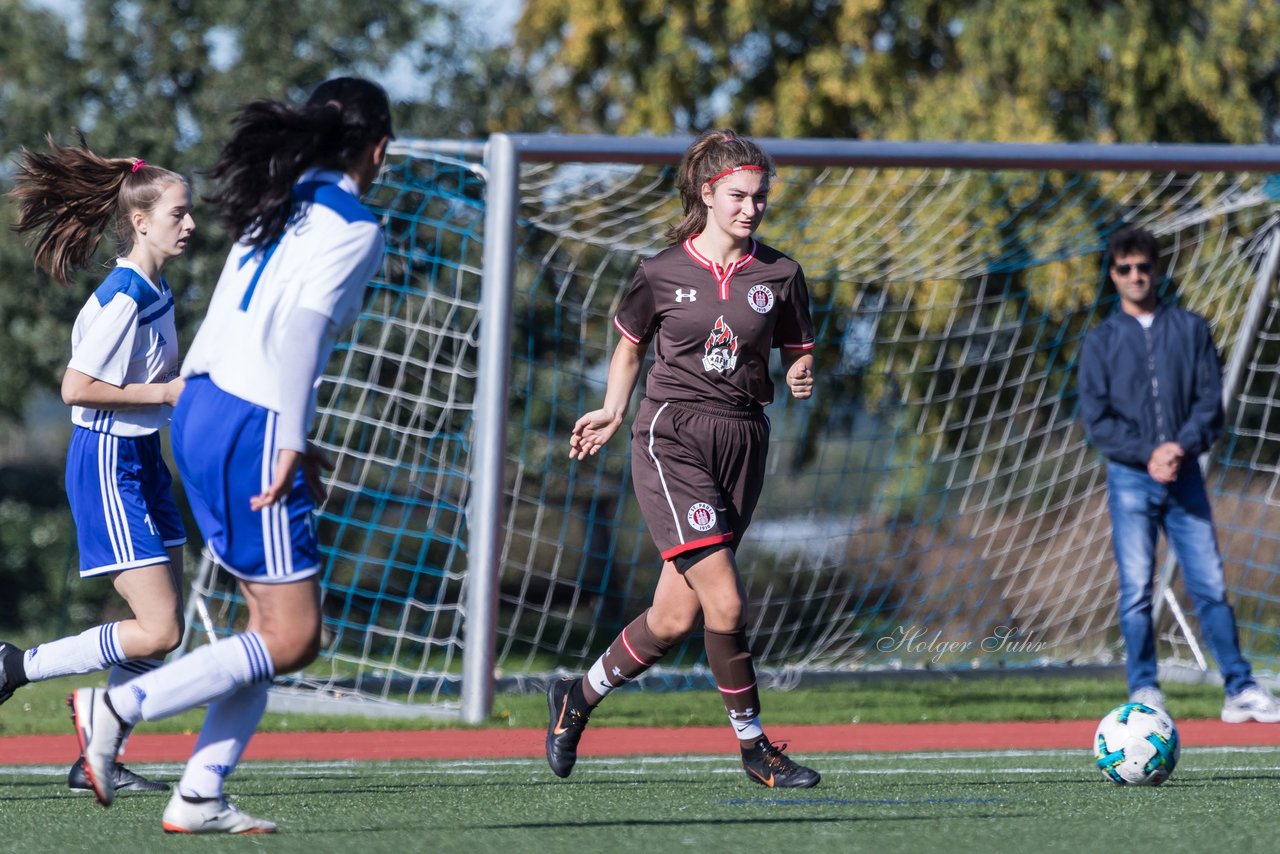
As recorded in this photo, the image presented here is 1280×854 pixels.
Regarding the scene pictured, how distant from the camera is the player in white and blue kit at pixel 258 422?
377 centimetres

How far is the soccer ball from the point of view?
5.25 m

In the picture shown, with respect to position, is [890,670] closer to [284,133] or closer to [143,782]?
[143,782]

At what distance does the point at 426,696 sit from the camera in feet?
31.7

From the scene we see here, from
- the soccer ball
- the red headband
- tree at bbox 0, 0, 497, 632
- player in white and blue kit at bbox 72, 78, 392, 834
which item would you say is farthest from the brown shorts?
tree at bbox 0, 0, 497, 632

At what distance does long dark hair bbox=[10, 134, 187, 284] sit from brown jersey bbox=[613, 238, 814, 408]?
62.6 inches

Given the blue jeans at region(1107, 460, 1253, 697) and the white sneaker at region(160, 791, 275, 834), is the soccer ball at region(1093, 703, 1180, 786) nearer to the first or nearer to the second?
the blue jeans at region(1107, 460, 1253, 697)

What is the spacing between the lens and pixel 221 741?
389 centimetres

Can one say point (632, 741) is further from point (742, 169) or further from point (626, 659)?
point (742, 169)

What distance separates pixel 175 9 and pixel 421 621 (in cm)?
626

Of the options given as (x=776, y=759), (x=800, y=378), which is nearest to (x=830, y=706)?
(x=776, y=759)

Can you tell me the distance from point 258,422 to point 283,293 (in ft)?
1.00

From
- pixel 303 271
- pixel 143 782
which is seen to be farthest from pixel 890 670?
pixel 303 271

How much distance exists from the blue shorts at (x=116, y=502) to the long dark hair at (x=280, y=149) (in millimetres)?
1539

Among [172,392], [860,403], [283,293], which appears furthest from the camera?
[860,403]
